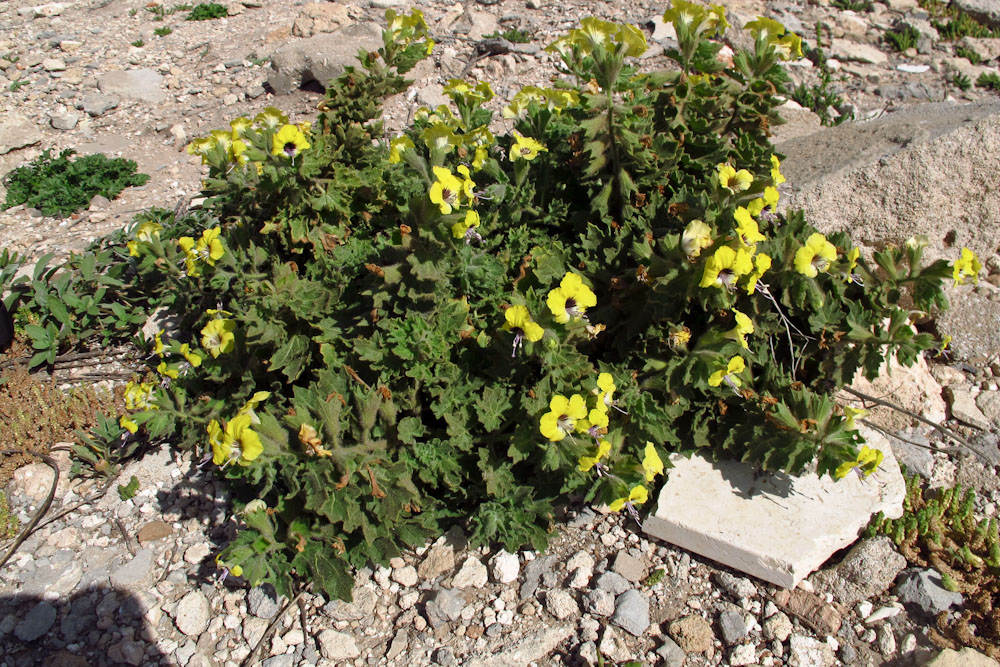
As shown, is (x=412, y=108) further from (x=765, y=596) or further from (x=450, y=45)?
(x=765, y=596)

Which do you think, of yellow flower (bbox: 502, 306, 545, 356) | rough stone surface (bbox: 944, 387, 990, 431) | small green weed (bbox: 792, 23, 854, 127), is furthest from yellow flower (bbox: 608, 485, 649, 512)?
small green weed (bbox: 792, 23, 854, 127)

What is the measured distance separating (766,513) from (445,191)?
6.28 ft

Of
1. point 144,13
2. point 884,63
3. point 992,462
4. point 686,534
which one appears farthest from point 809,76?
point 144,13

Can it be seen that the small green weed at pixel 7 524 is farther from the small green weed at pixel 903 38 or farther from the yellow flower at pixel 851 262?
the small green weed at pixel 903 38

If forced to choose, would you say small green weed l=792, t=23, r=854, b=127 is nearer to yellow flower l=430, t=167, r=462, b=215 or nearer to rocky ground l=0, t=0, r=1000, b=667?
rocky ground l=0, t=0, r=1000, b=667

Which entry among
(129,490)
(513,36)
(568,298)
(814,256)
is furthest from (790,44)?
(513,36)

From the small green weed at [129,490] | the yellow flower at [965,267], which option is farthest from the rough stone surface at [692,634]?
the small green weed at [129,490]

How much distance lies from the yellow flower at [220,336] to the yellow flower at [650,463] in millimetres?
1834

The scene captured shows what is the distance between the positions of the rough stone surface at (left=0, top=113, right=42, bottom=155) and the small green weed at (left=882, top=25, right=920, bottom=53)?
777cm

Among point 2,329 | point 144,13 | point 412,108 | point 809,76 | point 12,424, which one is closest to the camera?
point 12,424

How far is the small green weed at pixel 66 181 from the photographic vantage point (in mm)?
5438

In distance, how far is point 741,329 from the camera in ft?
9.55

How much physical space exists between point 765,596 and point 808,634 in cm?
21

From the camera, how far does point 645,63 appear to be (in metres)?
6.52
